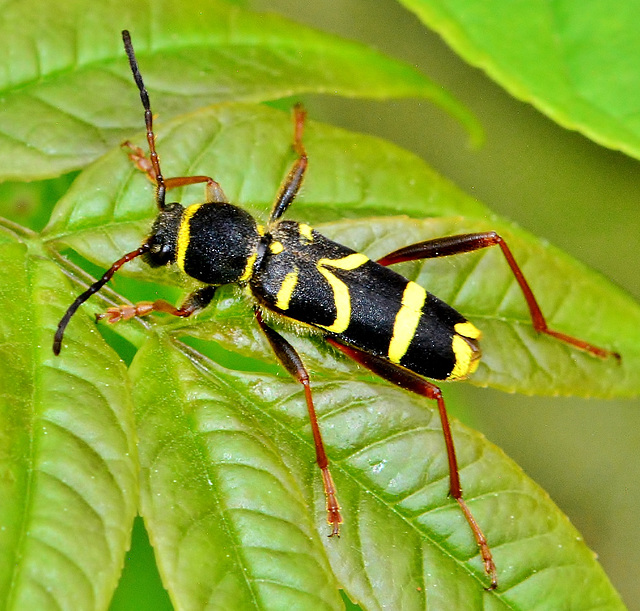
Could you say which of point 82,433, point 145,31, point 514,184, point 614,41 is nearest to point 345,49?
point 145,31

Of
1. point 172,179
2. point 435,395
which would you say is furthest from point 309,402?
point 172,179

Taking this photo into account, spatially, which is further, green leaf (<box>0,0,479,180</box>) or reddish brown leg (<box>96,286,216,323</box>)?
green leaf (<box>0,0,479,180</box>)

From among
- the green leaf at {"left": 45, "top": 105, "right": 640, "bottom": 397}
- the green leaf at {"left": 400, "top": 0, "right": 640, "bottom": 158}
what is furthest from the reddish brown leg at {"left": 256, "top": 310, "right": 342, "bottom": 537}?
the green leaf at {"left": 400, "top": 0, "right": 640, "bottom": 158}

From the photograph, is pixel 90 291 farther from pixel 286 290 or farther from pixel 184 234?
pixel 286 290

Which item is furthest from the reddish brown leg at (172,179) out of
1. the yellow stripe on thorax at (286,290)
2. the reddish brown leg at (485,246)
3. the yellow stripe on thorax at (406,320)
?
the yellow stripe on thorax at (406,320)

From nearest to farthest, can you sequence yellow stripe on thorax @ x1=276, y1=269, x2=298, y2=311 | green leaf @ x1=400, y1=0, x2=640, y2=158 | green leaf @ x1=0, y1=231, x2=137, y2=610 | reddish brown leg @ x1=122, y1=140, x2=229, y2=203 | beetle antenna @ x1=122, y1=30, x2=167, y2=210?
green leaf @ x1=0, y1=231, x2=137, y2=610, green leaf @ x1=400, y1=0, x2=640, y2=158, reddish brown leg @ x1=122, y1=140, x2=229, y2=203, beetle antenna @ x1=122, y1=30, x2=167, y2=210, yellow stripe on thorax @ x1=276, y1=269, x2=298, y2=311

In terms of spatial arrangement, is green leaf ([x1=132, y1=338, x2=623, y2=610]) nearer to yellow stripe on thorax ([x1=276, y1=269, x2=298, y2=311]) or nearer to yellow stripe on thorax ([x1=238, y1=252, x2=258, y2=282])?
yellow stripe on thorax ([x1=276, y1=269, x2=298, y2=311])
